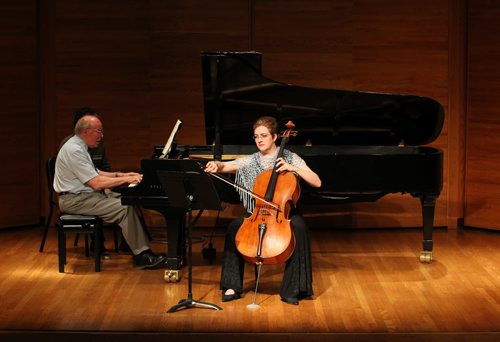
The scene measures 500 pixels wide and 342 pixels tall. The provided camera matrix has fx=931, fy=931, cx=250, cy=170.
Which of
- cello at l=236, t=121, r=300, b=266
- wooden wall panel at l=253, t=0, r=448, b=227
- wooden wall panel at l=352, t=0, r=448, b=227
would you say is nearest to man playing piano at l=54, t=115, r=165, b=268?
cello at l=236, t=121, r=300, b=266

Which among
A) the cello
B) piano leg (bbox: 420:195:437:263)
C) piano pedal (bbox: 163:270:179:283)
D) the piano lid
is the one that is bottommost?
piano pedal (bbox: 163:270:179:283)

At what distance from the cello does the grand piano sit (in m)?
0.67

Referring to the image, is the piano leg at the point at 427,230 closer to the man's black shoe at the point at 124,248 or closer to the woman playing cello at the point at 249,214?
the woman playing cello at the point at 249,214

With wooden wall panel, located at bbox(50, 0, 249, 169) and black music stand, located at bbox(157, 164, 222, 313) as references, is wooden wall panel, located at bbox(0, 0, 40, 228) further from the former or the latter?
black music stand, located at bbox(157, 164, 222, 313)

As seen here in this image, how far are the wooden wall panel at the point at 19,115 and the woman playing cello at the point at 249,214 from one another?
2.79m

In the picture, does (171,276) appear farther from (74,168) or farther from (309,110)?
(309,110)

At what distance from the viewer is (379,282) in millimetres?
6180

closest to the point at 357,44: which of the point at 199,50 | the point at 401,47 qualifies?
the point at 401,47

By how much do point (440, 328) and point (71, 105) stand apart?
416cm

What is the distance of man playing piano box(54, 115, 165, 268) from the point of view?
642cm

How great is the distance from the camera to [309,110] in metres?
6.97

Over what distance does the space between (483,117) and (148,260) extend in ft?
10.6

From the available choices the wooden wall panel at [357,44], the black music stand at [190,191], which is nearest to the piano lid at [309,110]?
the wooden wall panel at [357,44]

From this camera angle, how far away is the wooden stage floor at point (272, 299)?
5035 millimetres
